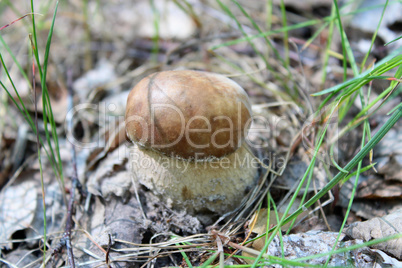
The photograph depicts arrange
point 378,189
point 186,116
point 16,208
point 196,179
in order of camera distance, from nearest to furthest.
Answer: point 186,116 → point 196,179 → point 378,189 → point 16,208

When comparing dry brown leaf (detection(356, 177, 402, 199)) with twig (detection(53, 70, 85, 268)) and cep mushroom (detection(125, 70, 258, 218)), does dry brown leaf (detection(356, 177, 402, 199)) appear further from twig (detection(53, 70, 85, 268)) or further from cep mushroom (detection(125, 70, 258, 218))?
twig (detection(53, 70, 85, 268))

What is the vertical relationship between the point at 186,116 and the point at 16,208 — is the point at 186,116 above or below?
above

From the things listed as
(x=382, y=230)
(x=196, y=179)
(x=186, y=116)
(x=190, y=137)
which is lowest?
(x=382, y=230)

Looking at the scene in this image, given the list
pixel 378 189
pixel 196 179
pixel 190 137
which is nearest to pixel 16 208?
pixel 196 179

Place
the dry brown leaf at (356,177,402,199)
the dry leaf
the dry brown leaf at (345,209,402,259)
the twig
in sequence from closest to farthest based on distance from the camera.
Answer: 1. the dry brown leaf at (345,209,402,259)
2. the twig
3. the dry brown leaf at (356,177,402,199)
4. the dry leaf

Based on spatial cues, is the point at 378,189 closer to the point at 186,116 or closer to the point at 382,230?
the point at 382,230

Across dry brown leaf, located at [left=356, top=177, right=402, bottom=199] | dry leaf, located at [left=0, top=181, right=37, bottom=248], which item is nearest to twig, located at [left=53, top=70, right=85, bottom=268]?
dry leaf, located at [left=0, top=181, right=37, bottom=248]

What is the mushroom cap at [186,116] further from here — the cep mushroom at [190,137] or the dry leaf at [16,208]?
the dry leaf at [16,208]

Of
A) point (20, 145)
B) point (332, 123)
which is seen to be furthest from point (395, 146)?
point (20, 145)
